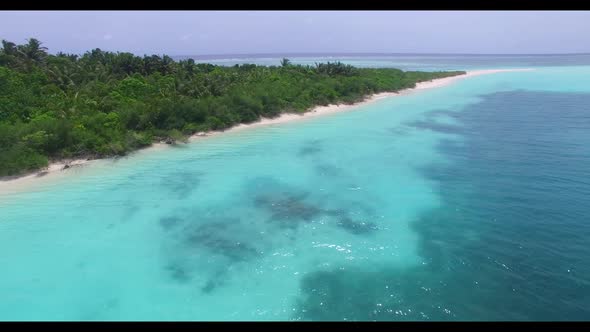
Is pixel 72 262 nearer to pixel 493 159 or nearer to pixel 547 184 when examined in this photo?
pixel 547 184

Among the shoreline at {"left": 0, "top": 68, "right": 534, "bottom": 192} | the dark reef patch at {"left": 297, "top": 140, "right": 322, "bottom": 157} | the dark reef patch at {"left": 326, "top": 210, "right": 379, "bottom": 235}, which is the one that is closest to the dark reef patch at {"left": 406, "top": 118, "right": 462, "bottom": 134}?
the shoreline at {"left": 0, "top": 68, "right": 534, "bottom": 192}

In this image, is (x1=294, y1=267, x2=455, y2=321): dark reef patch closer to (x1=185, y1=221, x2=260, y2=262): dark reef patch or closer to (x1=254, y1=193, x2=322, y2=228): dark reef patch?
(x1=185, y1=221, x2=260, y2=262): dark reef patch

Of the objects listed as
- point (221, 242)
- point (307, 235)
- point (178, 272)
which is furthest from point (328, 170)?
point (178, 272)

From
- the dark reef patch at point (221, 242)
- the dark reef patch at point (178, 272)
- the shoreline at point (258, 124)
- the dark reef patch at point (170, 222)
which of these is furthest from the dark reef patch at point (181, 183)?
the shoreline at point (258, 124)

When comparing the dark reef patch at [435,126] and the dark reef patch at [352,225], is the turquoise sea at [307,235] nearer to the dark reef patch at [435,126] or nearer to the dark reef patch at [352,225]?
the dark reef patch at [352,225]

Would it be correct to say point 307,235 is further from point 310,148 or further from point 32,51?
point 32,51
